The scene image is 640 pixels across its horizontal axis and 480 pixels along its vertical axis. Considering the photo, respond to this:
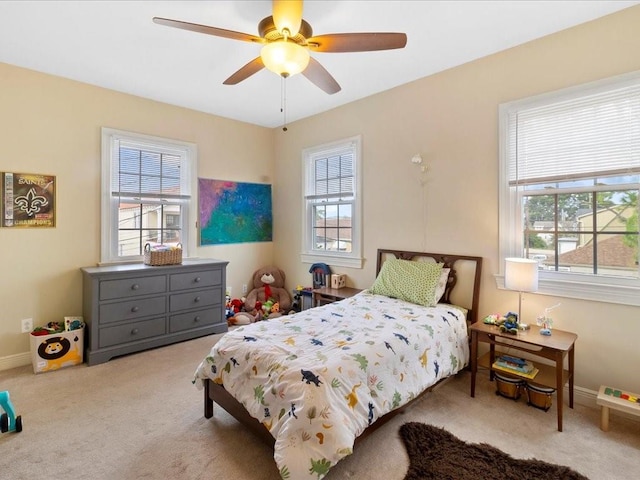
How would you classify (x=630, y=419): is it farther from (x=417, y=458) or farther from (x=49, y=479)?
(x=49, y=479)

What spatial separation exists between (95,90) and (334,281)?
3.29 m

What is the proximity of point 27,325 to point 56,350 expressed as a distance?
478mm

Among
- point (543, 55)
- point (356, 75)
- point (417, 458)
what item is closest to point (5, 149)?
point (356, 75)

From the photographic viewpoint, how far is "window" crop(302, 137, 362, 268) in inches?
154

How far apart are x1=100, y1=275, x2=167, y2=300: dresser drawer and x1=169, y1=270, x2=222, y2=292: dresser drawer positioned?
10 cm

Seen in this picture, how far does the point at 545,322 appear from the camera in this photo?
8.05 feet

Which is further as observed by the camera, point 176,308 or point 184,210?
point 184,210

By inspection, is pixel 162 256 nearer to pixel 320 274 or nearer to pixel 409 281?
pixel 320 274

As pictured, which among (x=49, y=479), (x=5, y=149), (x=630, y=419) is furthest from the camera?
(x=5, y=149)

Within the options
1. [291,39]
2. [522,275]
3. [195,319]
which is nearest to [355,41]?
[291,39]

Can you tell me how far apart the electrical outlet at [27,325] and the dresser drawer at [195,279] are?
4.11 feet

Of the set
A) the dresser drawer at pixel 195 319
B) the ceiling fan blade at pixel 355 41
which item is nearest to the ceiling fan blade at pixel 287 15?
the ceiling fan blade at pixel 355 41

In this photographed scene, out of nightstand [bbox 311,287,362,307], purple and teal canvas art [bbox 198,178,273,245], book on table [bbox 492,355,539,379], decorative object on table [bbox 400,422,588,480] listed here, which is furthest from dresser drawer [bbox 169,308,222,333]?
book on table [bbox 492,355,539,379]

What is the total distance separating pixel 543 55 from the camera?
257 centimetres
